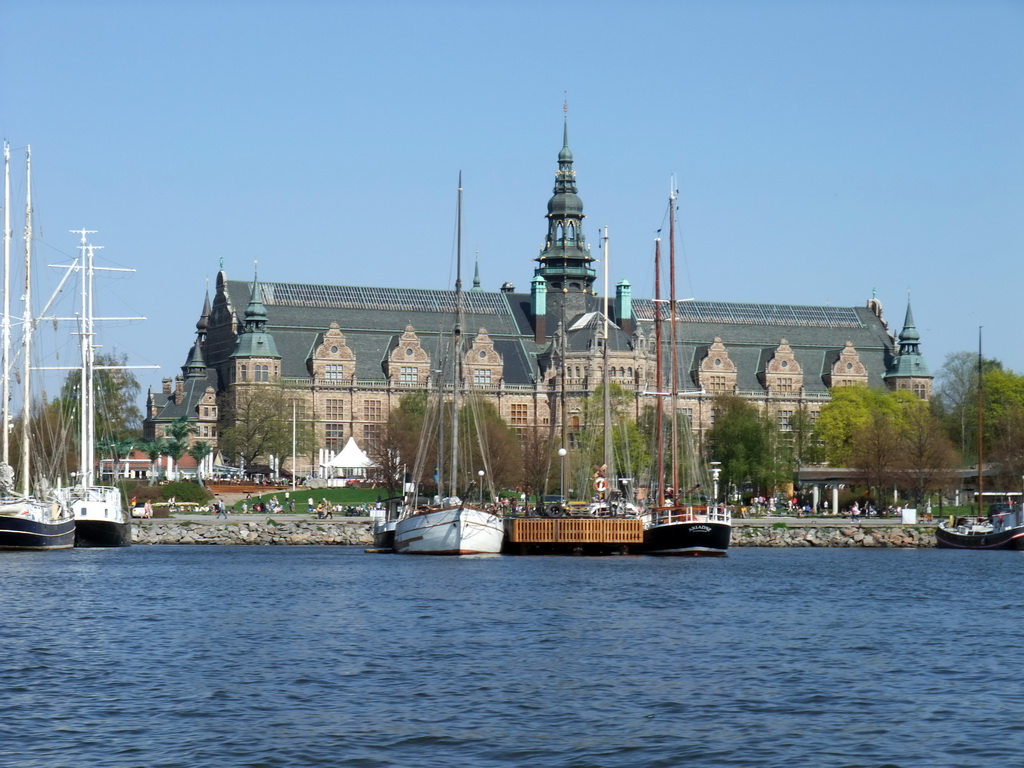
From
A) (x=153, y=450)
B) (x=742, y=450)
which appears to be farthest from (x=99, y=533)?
(x=153, y=450)

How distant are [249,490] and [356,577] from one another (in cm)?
6786

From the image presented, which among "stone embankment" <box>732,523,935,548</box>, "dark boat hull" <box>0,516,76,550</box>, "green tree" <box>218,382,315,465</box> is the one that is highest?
"green tree" <box>218,382,315,465</box>

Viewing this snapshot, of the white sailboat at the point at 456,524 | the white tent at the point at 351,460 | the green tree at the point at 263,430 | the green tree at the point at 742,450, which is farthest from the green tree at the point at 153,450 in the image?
the white sailboat at the point at 456,524

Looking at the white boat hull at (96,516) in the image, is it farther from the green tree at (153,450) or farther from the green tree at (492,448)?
the green tree at (153,450)

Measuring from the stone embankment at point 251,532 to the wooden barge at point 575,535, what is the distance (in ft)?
68.2

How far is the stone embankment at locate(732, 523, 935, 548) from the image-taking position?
99750 millimetres

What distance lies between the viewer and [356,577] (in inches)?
2589

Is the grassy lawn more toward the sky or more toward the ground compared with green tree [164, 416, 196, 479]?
more toward the ground

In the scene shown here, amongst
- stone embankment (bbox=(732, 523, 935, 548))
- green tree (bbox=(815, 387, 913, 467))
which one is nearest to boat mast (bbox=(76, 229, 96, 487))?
stone embankment (bbox=(732, 523, 935, 548))

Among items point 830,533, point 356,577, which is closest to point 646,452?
point 830,533

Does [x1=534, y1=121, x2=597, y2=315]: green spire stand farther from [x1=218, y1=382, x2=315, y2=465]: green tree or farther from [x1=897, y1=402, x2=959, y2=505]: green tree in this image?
[x1=897, y1=402, x2=959, y2=505]: green tree

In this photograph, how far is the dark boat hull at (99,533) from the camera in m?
86.0

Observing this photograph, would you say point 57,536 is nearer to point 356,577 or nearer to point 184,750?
point 356,577

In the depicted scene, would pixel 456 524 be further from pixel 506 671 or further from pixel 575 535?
pixel 506 671
